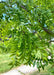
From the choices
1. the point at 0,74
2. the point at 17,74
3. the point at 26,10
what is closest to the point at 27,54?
the point at 26,10

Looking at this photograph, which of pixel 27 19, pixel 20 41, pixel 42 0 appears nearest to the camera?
pixel 20 41

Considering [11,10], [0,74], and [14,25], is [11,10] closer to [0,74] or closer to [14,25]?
[14,25]

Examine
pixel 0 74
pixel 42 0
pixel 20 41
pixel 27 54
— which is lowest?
pixel 0 74

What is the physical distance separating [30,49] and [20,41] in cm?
18

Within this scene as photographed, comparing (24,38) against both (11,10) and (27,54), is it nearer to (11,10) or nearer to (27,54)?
(27,54)

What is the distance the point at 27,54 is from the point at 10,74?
203 inches

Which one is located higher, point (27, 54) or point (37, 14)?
point (37, 14)

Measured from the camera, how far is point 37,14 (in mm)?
1662

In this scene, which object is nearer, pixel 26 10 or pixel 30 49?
pixel 30 49

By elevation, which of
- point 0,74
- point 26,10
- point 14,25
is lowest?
point 0,74

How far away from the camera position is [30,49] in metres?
1.45

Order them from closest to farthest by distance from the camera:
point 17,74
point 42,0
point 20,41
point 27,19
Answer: point 20,41
point 27,19
point 42,0
point 17,74

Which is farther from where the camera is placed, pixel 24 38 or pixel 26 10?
pixel 26 10

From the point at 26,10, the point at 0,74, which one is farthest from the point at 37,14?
the point at 0,74
